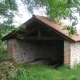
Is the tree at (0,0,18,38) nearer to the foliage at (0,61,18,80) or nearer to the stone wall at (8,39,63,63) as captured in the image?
the foliage at (0,61,18,80)

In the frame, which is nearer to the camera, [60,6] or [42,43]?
[60,6]

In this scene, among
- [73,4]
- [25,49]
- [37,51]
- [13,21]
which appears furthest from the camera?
[37,51]

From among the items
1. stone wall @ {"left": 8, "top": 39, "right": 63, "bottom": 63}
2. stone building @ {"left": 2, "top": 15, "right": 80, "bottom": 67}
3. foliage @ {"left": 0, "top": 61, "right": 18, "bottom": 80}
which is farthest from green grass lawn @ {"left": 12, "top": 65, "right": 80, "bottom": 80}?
stone wall @ {"left": 8, "top": 39, "right": 63, "bottom": 63}

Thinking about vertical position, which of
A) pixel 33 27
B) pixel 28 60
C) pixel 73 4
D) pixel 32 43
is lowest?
pixel 28 60

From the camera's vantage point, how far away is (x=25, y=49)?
16.9 metres

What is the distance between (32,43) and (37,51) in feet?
3.31

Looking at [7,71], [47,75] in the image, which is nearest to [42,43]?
[47,75]

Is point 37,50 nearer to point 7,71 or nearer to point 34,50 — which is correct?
point 34,50

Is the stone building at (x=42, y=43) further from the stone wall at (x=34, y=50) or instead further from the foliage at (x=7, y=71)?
the foliage at (x=7, y=71)

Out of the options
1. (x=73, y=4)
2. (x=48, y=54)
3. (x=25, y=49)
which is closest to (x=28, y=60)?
(x=25, y=49)

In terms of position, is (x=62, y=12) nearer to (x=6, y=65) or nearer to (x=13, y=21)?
(x=13, y=21)

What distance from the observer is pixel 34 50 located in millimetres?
17828

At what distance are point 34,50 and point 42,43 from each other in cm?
126

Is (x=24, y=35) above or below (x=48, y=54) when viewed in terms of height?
above
